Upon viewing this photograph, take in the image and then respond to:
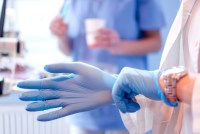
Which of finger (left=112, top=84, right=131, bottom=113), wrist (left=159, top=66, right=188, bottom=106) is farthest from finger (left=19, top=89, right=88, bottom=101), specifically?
wrist (left=159, top=66, right=188, bottom=106)

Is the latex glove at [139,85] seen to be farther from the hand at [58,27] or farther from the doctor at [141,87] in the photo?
the hand at [58,27]

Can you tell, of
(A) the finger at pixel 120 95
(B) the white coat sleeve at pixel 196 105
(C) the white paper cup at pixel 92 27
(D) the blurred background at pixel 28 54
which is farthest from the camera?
(D) the blurred background at pixel 28 54

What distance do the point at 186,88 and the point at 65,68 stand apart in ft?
0.93

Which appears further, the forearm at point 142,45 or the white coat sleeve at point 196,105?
the forearm at point 142,45

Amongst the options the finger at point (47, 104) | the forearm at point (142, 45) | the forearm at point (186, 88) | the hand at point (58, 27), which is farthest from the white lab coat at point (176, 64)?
the hand at point (58, 27)

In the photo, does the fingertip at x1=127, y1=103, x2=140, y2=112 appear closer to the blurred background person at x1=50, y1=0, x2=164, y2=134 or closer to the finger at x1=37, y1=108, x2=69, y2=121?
the finger at x1=37, y1=108, x2=69, y2=121

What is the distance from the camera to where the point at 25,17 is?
1.84m

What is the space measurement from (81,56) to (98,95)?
0.43m

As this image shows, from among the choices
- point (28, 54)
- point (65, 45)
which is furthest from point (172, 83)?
point (28, 54)

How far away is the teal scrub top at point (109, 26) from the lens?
3.71 ft

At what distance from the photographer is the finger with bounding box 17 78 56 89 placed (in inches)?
27.9

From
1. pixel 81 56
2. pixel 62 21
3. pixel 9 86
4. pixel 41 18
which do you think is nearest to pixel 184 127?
pixel 81 56

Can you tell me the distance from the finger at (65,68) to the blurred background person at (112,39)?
43 centimetres

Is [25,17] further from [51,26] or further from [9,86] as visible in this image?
[51,26]
